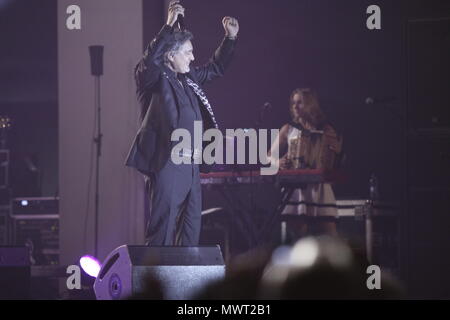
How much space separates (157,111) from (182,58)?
1.26 feet

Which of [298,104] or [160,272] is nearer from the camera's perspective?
[160,272]

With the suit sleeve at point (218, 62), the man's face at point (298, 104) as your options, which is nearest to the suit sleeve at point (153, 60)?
the suit sleeve at point (218, 62)

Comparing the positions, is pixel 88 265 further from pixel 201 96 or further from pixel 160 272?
pixel 160 272

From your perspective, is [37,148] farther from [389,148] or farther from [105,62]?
[389,148]

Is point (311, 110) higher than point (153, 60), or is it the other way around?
point (153, 60)

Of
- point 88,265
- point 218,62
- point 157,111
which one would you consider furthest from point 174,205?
point 218,62

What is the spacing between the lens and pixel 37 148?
9969mm

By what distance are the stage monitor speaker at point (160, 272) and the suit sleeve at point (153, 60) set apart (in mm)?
1495

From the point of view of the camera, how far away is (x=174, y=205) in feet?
16.4

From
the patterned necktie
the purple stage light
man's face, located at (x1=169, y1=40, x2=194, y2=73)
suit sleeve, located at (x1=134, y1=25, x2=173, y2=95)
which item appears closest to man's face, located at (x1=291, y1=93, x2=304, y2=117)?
the patterned necktie

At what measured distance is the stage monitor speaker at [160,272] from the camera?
3.78m

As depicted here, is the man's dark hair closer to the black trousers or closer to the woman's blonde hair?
the black trousers

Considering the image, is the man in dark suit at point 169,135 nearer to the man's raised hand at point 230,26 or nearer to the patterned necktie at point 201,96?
the patterned necktie at point 201,96

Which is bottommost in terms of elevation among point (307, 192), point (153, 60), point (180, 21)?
point (307, 192)
